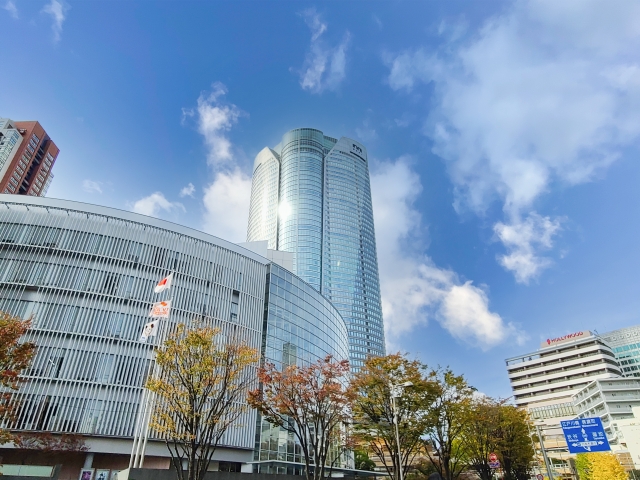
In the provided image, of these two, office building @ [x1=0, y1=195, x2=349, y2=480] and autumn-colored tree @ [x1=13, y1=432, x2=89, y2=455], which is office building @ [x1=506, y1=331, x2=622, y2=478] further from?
autumn-colored tree @ [x1=13, y1=432, x2=89, y2=455]

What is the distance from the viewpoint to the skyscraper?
469 ft

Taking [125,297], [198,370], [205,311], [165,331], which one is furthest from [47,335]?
[198,370]

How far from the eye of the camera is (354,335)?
5856 inches

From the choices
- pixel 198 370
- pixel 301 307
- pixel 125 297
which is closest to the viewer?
pixel 198 370

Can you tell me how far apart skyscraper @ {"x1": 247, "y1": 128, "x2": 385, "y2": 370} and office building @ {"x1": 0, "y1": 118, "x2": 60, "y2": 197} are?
236 feet

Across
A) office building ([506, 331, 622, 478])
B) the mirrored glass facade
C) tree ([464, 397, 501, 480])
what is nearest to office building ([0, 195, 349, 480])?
the mirrored glass facade

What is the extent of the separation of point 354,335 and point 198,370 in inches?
5246

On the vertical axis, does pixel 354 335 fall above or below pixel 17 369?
above

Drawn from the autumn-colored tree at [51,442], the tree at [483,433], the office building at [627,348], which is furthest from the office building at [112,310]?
the office building at [627,348]

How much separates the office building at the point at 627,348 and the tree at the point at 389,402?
115632mm

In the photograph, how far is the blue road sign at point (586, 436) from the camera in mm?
27172

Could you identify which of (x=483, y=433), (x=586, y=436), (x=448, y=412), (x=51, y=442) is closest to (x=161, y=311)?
(x=51, y=442)

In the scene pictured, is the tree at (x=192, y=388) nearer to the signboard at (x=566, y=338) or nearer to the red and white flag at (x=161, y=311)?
the red and white flag at (x=161, y=311)

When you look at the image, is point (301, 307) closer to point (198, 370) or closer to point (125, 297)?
point (125, 297)
